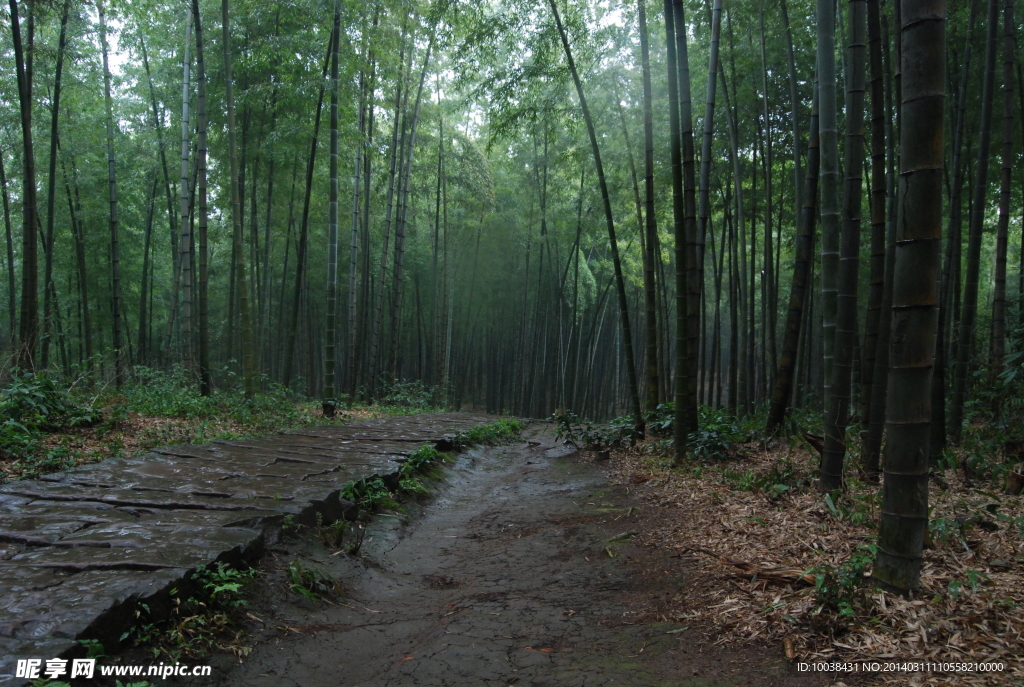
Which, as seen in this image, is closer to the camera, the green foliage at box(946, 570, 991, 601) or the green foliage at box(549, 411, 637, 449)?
the green foliage at box(946, 570, 991, 601)

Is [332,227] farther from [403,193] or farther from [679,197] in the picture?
[679,197]

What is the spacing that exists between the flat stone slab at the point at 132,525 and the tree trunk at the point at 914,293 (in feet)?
6.77

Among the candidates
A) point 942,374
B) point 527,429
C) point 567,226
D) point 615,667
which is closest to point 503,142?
point 567,226

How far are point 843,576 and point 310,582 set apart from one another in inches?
69.3

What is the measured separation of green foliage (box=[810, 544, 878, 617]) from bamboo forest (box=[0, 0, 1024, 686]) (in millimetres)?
10

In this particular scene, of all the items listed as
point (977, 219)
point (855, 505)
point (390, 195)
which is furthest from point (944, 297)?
point (390, 195)

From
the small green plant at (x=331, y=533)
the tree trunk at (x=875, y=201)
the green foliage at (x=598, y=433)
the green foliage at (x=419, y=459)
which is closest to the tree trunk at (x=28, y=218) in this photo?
the green foliage at (x=419, y=459)

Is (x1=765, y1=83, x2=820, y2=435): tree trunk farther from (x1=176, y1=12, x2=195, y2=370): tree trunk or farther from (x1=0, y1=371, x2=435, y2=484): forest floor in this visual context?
(x1=176, y1=12, x2=195, y2=370): tree trunk

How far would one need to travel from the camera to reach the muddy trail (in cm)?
167

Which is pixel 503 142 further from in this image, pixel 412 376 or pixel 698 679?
pixel 698 679

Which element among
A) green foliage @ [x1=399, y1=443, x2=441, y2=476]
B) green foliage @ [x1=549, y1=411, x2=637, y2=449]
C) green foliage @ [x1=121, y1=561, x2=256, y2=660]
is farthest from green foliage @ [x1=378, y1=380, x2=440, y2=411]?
green foliage @ [x1=121, y1=561, x2=256, y2=660]

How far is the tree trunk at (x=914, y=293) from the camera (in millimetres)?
1717

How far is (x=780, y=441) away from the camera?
A: 4.87m

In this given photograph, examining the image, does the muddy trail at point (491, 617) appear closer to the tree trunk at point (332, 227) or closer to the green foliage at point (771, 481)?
the green foliage at point (771, 481)
